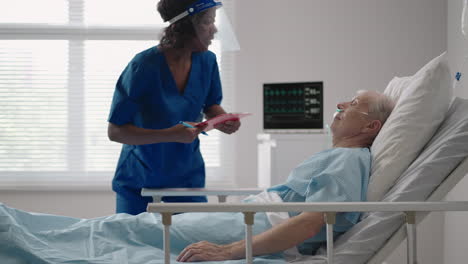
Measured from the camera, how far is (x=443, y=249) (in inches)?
124

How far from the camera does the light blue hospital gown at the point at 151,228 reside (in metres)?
1.28

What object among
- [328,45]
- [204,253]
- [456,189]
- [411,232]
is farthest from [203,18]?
[456,189]

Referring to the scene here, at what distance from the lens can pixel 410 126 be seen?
4.63 ft

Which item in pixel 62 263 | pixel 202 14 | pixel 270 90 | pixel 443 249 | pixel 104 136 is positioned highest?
pixel 202 14

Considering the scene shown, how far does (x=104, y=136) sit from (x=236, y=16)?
1.33 meters

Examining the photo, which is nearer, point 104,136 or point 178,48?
point 178,48

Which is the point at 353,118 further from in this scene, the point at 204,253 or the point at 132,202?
the point at 132,202

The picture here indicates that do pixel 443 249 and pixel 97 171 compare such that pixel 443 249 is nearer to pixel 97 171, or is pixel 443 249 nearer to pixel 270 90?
pixel 270 90

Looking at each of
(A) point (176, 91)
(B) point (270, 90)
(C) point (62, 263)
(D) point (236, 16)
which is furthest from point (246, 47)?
(C) point (62, 263)

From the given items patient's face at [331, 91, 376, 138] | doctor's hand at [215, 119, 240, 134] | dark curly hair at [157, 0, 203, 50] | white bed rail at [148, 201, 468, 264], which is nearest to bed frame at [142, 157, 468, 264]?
white bed rail at [148, 201, 468, 264]

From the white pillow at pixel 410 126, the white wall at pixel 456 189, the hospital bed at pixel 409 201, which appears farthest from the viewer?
the white wall at pixel 456 189

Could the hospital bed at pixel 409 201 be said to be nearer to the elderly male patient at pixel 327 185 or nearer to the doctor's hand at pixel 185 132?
the elderly male patient at pixel 327 185

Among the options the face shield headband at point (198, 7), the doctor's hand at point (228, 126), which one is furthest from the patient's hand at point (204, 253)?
the face shield headband at point (198, 7)

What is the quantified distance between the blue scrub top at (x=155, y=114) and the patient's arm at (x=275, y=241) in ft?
2.35
